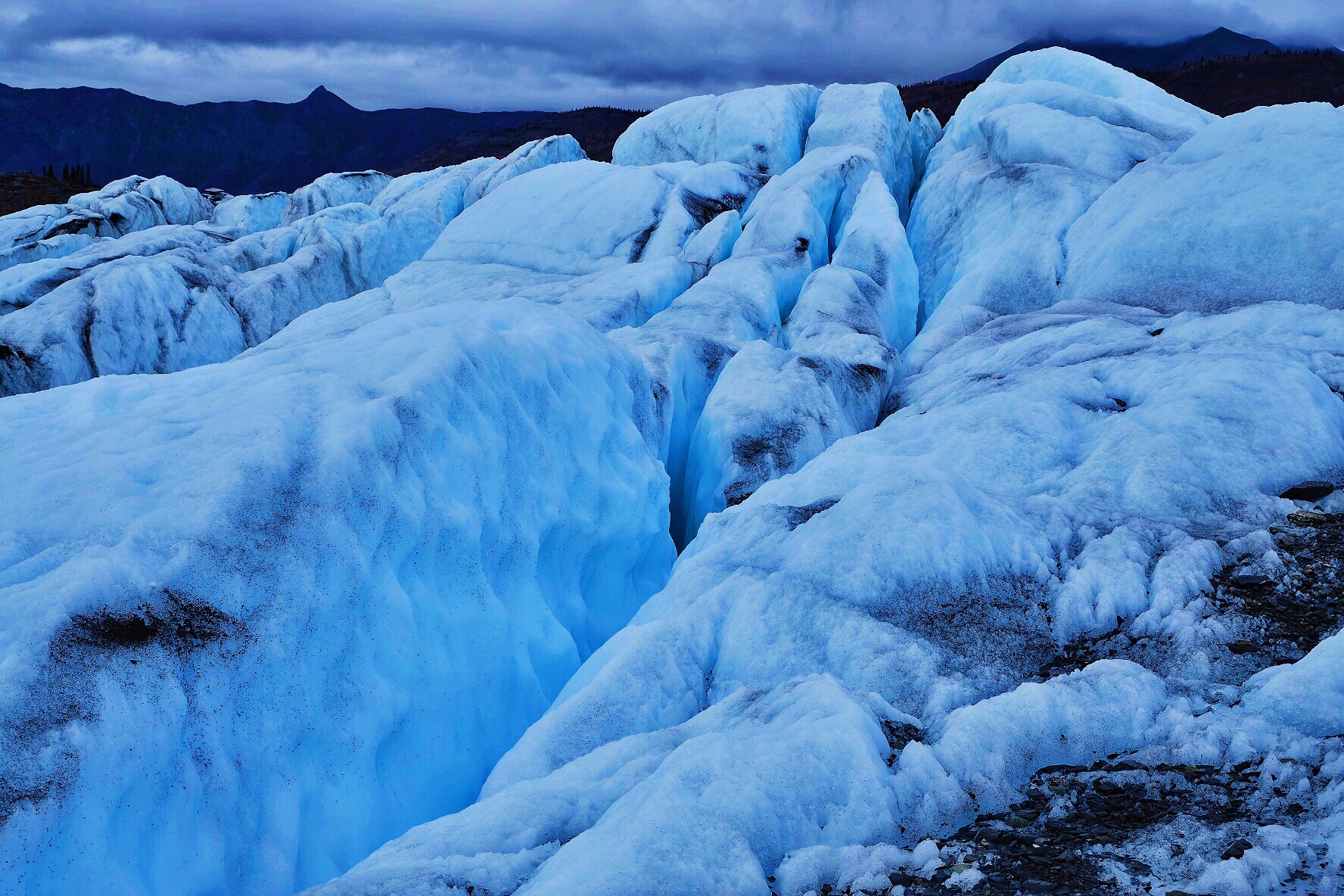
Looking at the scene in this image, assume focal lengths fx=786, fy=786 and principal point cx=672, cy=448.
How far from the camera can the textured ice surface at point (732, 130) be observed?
2386cm

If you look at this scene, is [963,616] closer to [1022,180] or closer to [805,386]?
[805,386]

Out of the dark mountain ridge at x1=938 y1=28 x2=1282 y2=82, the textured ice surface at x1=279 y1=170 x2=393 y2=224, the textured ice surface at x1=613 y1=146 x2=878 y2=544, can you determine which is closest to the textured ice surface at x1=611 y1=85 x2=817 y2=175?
the textured ice surface at x1=613 y1=146 x2=878 y2=544

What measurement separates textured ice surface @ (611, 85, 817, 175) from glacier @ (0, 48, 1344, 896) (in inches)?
495

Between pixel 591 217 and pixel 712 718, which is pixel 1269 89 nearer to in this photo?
pixel 591 217

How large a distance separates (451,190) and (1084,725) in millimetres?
31598

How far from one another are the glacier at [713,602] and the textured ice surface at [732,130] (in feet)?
41.2

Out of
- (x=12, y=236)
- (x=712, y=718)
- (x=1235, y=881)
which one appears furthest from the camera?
(x=12, y=236)

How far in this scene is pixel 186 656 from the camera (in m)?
5.14

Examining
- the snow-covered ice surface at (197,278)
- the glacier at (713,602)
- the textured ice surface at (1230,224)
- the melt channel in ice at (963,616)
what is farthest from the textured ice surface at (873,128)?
the snow-covered ice surface at (197,278)

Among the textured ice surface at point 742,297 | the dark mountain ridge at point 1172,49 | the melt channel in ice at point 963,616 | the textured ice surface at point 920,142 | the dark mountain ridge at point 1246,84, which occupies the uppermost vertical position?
the dark mountain ridge at point 1172,49

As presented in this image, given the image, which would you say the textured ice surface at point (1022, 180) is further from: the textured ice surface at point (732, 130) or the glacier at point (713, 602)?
the textured ice surface at point (732, 130)

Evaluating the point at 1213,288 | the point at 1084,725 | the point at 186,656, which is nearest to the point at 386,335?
the point at 186,656

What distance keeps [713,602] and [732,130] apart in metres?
21.0

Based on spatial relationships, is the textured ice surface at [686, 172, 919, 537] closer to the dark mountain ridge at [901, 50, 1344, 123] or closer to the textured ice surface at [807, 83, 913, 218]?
the textured ice surface at [807, 83, 913, 218]
